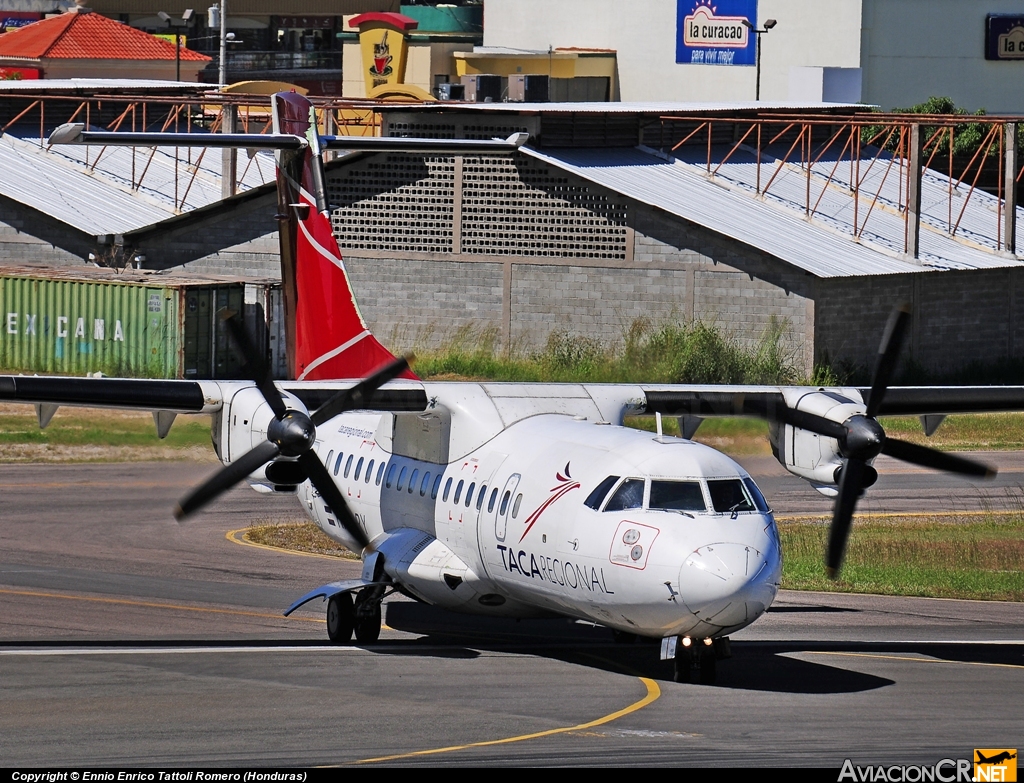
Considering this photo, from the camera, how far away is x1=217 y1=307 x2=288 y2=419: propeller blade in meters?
20.9

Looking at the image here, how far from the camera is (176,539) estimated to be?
32688mm

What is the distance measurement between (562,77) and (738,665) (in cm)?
8265

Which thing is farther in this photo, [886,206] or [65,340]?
[886,206]

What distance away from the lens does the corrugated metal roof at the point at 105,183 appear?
5556cm

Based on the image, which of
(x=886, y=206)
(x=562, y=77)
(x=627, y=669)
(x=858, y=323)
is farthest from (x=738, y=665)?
(x=562, y=77)

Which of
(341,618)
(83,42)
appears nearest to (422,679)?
(341,618)

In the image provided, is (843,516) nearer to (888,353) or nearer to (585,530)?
(888,353)

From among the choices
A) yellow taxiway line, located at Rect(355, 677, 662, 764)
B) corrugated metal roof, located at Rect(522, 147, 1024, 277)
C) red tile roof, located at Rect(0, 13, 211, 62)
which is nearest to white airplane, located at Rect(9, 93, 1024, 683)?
yellow taxiway line, located at Rect(355, 677, 662, 764)

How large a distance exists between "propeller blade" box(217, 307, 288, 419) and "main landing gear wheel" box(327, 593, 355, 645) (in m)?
3.51

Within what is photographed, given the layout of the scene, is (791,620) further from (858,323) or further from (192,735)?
(858,323)

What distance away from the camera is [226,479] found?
69.5ft

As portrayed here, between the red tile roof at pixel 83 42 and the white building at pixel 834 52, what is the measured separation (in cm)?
2764

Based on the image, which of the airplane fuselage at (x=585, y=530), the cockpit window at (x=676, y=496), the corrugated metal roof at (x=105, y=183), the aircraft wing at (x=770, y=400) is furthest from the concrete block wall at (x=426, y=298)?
the cockpit window at (x=676, y=496)

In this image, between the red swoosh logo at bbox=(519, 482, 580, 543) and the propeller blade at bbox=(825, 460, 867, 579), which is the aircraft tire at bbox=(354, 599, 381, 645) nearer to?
the red swoosh logo at bbox=(519, 482, 580, 543)
